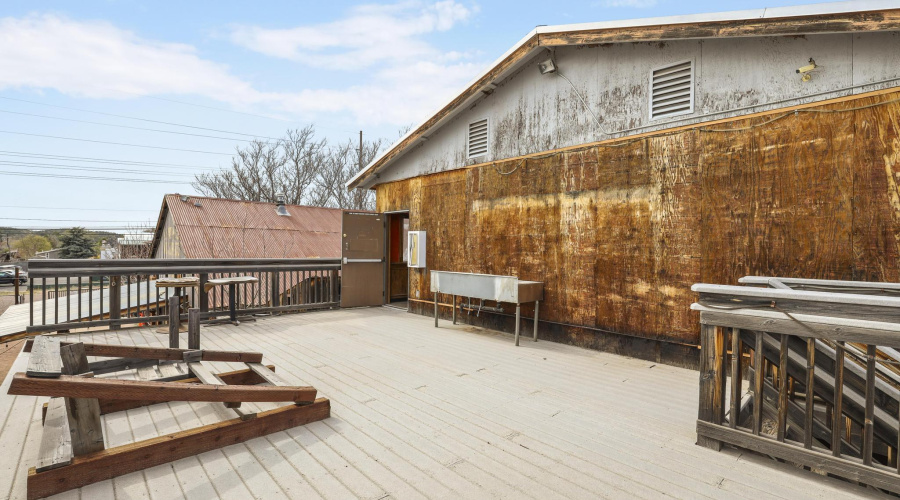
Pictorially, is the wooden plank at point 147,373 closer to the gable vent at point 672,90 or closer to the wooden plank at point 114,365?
the wooden plank at point 114,365

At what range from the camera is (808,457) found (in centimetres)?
210

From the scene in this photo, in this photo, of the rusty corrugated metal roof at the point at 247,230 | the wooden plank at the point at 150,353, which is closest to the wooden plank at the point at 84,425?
the wooden plank at the point at 150,353

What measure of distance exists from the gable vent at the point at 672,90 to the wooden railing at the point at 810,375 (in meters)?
2.63

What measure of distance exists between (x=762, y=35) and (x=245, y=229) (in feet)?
49.0

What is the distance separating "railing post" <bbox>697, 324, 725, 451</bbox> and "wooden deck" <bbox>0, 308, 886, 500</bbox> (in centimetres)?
18

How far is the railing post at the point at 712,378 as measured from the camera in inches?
92.7

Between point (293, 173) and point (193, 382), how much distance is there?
26.4m

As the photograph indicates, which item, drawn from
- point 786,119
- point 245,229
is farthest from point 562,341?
point 245,229

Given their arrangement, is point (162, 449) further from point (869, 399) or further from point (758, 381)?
point (869, 399)

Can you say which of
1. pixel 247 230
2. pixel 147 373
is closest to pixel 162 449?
pixel 147 373

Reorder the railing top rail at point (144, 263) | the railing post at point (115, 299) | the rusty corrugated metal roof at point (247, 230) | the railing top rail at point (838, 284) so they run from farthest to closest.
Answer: the rusty corrugated metal roof at point (247, 230)
the railing post at point (115, 299)
the railing top rail at point (144, 263)
the railing top rail at point (838, 284)

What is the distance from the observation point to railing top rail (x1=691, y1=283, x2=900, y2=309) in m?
1.90

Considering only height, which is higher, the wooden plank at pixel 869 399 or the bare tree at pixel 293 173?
the bare tree at pixel 293 173

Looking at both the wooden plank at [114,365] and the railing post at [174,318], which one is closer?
the wooden plank at [114,365]
